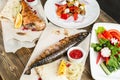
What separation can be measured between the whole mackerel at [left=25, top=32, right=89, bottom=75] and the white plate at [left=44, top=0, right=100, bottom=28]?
10 cm

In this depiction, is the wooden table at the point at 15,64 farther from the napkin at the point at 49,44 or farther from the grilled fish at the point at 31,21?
the grilled fish at the point at 31,21

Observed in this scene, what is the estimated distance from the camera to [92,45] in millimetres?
1383

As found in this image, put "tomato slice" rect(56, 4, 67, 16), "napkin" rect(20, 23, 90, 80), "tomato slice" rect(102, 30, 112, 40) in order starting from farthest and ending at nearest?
"tomato slice" rect(56, 4, 67, 16) < "tomato slice" rect(102, 30, 112, 40) < "napkin" rect(20, 23, 90, 80)

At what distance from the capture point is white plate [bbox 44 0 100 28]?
151cm

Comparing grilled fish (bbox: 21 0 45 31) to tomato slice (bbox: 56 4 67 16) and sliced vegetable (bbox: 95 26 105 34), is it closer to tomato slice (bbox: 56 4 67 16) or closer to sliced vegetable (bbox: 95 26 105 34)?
tomato slice (bbox: 56 4 67 16)

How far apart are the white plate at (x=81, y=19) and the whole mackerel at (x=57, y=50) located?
99mm

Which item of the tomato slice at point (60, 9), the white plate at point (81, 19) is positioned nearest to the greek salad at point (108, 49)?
the white plate at point (81, 19)

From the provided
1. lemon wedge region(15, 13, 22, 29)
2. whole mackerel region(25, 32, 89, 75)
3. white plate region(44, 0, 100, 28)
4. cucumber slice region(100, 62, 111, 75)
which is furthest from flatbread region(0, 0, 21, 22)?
cucumber slice region(100, 62, 111, 75)

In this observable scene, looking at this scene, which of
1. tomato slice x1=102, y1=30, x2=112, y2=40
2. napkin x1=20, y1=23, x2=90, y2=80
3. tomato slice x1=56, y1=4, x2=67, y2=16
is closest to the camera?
napkin x1=20, y1=23, x2=90, y2=80

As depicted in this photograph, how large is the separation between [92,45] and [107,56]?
11 centimetres

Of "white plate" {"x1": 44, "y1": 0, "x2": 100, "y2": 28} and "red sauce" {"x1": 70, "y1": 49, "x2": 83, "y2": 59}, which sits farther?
"white plate" {"x1": 44, "y1": 0, "x2": 100, "y2": 28}

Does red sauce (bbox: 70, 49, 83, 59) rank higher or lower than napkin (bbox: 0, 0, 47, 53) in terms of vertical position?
lower

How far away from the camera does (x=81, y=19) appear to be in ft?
5.03

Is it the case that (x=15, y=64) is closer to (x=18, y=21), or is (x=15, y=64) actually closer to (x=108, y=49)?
(x=18, y=21)
